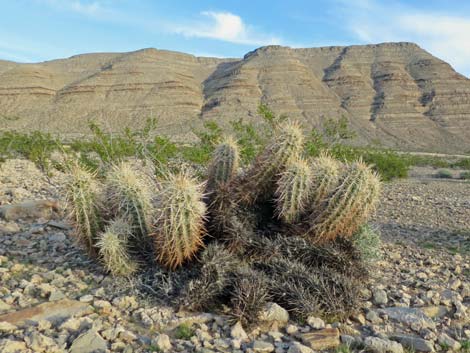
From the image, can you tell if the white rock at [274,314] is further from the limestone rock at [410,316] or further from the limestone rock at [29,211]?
the limestone rock at [29,211]

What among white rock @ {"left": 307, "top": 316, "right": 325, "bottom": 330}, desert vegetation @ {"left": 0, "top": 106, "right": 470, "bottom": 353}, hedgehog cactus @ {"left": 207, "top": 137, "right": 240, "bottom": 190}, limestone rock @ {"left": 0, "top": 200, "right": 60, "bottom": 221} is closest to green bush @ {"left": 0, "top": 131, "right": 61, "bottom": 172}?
limestone rock @ {"left": 0, "top": 200, "right": 60, "bottom": 221}

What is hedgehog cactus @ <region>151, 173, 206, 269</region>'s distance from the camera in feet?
13.7

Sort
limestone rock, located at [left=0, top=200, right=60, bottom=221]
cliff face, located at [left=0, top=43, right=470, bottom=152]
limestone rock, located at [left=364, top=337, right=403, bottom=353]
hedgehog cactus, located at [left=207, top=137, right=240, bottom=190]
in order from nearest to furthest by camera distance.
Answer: limestone rock, located at [left=364, top=337, right=403, bottom=353], hedgehog cactus, located at [left=207, top=137, right=240, bottom=190], limestone rock, located at [left=0, top=200, right=60, bottom=221], cliff face, located at [left=0, top=43, right=470, bottom=152]

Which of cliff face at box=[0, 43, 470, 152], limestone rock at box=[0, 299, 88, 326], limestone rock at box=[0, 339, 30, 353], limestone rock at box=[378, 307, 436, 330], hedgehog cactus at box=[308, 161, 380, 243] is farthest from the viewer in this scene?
cliff face at box=[0, 43, 470, 152]

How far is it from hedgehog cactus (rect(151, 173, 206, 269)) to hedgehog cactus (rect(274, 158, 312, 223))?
854 millimetres

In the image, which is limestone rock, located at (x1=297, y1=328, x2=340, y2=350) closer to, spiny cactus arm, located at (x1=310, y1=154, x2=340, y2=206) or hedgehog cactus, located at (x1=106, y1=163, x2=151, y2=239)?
spiny cactus arm, located at (x1=310, y1=154, x2=340, y2=206)

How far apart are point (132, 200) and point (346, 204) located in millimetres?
2164

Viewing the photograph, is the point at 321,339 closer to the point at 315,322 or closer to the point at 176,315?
the point at 315,322

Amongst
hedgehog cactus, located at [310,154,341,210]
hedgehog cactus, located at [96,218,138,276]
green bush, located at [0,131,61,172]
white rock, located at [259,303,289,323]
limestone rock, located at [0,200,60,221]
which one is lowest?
green bush, located at [0,131,61,172]

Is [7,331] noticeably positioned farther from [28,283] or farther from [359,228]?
[359,228]

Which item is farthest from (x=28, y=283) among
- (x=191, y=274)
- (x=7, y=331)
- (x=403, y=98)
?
(x=403, y=98)

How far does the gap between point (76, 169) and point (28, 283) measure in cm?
122

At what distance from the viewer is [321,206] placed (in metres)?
4.71

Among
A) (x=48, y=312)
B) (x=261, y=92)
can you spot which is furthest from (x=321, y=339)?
(x=261, y=92)
